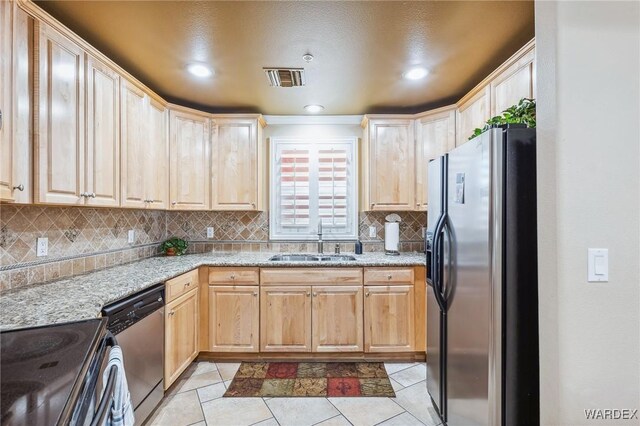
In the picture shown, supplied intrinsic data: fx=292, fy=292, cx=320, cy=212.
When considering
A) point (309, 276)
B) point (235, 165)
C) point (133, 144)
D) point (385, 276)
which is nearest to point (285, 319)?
point (309, 276)

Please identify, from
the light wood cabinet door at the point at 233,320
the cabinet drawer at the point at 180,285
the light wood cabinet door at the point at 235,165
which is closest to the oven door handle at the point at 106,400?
the cabinet drawer at the point at 180,285

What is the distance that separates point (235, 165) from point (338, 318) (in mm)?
1793

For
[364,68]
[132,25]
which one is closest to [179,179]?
[132,25]

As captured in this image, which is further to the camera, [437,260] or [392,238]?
[392,238]

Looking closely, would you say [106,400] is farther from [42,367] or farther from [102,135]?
[102,135]

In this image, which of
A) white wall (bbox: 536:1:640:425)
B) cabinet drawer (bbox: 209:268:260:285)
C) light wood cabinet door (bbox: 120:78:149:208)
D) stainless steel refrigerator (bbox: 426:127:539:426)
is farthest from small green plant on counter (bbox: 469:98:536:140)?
light wood cabinet door (bbox: 120:78:149:208)

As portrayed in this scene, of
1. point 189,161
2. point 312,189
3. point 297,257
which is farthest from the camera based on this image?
point 312,189

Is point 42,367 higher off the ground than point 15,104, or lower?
lower

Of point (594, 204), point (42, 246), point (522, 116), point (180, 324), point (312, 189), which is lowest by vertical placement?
point (180, 324)

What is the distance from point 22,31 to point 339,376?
291 cm

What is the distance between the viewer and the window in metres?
3.30

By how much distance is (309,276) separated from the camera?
261cm

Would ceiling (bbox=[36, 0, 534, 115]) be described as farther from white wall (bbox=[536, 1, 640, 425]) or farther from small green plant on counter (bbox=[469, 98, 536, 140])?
white wall (bbox=[536, 1, 640, 425])

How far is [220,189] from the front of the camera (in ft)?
9.68
